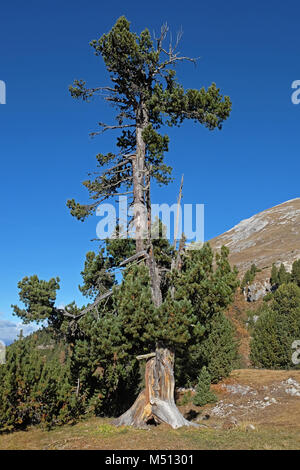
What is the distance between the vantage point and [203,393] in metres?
23.1

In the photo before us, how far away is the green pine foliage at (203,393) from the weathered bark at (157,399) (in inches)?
479

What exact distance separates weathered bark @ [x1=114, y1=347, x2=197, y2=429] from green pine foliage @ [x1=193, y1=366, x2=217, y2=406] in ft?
39.9

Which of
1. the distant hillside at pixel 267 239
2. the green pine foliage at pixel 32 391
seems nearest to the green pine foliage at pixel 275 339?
the green pine foliage at pixel 32 391

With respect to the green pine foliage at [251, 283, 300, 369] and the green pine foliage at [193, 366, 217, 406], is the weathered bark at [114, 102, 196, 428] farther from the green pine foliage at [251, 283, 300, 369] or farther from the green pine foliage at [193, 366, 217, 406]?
the green pine foliage at [251, 283, 300, 369]

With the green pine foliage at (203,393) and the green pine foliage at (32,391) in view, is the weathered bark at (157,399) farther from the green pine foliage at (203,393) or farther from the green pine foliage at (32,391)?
the green pine foliage at (203,393)

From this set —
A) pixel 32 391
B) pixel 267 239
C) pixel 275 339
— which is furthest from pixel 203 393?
pixel 267 239

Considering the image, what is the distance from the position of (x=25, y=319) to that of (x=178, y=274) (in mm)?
6260

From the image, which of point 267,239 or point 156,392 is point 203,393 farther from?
point 267,239

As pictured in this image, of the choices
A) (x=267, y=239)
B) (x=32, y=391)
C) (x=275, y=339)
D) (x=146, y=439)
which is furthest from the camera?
(x=267, y=239)

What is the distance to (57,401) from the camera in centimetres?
1304

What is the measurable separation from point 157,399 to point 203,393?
43.1 ft

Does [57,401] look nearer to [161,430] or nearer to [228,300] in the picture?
[161,430]

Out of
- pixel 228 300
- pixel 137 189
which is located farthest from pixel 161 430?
pixel 137 189

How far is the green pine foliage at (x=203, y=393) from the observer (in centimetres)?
2298
